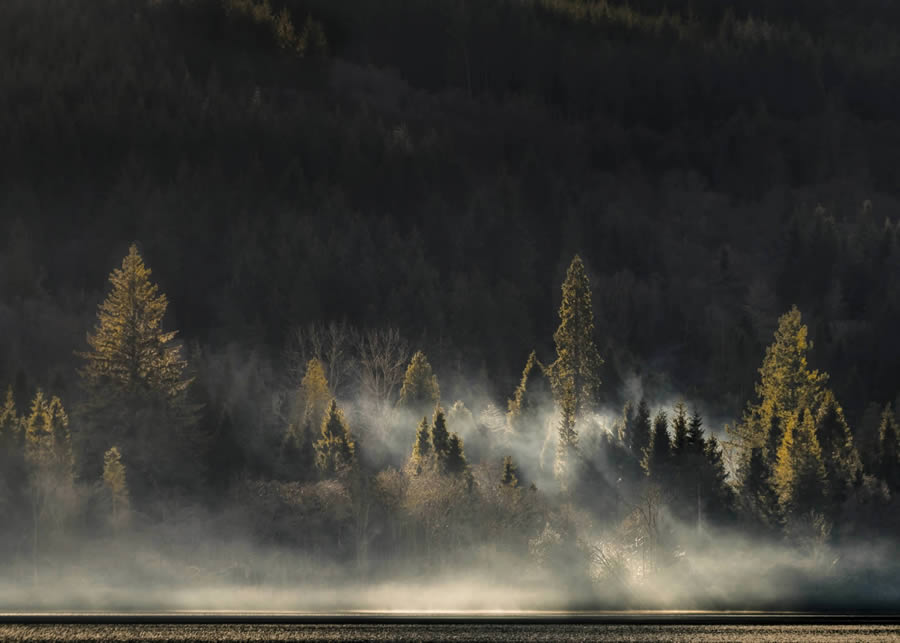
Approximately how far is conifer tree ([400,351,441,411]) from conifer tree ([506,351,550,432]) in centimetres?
944

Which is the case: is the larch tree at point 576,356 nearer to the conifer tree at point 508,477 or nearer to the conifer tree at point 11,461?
the conifer tree at point 508,477

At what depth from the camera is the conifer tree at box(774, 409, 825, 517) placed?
113m

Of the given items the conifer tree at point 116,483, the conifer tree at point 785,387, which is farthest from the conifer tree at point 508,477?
the conifer tree at point 116,483

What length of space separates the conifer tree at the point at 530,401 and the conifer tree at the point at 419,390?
944 cm

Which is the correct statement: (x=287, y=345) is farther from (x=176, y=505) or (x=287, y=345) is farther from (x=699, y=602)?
(x=699, y=602)

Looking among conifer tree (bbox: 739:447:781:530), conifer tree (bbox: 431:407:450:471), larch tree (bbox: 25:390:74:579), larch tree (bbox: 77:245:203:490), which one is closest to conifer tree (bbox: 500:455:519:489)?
conifer tree (bbox: 431:407:450:471)

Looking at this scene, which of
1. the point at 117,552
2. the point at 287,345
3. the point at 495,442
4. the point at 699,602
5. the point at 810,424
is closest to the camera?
the point at 699,602

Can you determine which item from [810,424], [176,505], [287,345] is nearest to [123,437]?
[176,505]

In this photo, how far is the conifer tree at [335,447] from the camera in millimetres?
127250

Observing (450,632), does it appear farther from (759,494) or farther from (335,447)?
(335,447)

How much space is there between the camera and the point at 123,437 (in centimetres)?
12300

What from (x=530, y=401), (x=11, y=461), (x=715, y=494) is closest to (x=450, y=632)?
(x=715, y=494)

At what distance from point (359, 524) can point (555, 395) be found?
157ft

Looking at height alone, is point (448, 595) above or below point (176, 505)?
below
